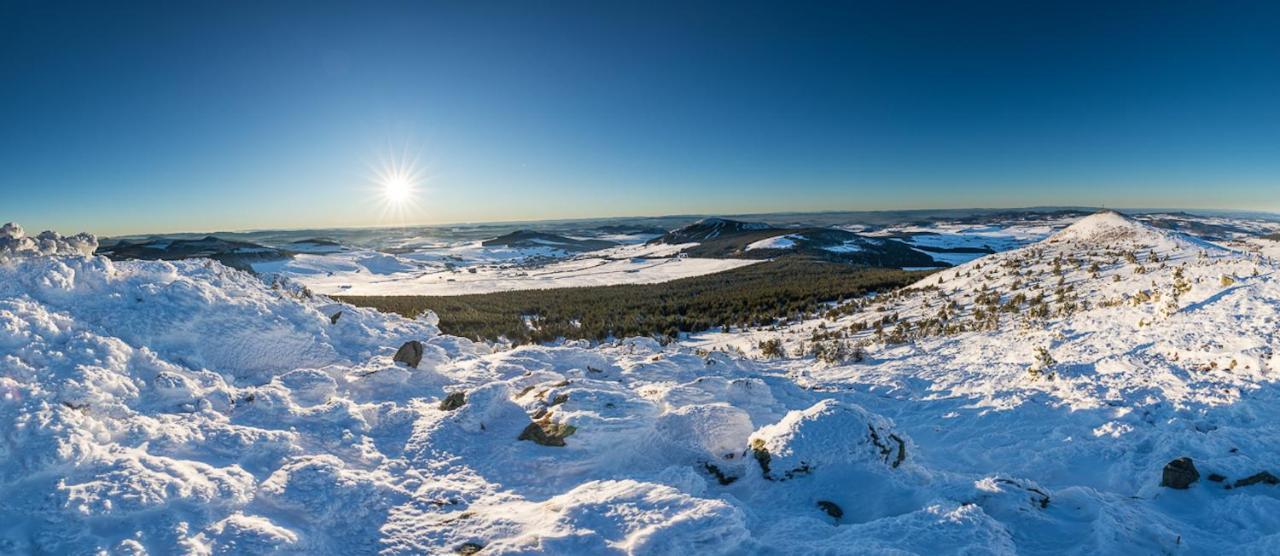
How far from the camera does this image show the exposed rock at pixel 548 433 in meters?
6.63

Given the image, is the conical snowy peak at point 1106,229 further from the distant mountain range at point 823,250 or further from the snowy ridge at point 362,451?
the distant mountain range at point 823,250

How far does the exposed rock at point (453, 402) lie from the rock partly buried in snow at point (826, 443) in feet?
14.6

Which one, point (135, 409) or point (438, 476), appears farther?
point (135, 409)

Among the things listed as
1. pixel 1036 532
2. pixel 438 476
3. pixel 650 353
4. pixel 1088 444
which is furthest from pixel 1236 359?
pixel 438 476

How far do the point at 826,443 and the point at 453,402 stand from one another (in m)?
5.42

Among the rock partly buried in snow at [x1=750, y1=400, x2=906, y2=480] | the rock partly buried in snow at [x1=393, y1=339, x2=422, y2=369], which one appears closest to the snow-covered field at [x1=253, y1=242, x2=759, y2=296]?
the rock partly buried in snow at [x1=393, y1=339, x2=422, y2=369]

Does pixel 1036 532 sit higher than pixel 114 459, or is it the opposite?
pixel 114 459

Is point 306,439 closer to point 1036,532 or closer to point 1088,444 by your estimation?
point 1036,532

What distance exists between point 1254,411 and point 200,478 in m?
12.3

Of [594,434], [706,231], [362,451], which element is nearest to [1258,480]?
[594,434]

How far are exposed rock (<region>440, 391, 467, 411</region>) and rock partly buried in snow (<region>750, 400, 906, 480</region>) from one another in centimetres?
444

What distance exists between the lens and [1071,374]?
8.97 m

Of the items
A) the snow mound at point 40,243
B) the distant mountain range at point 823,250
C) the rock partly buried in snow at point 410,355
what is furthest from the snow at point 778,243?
the snow mound at point 40,243

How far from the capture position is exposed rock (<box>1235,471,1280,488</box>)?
529cm
